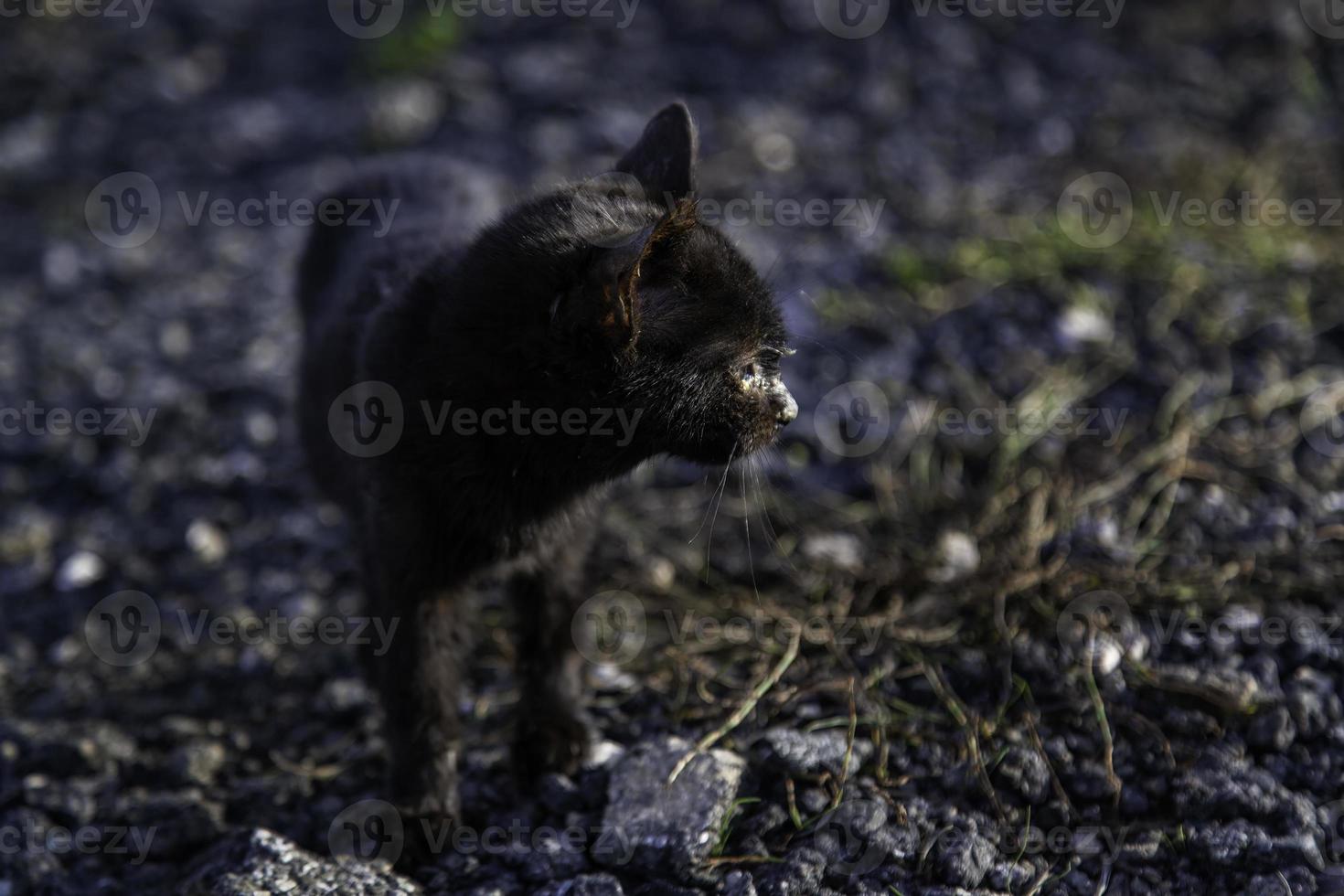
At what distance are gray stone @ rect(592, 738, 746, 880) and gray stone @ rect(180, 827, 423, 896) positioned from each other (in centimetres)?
53

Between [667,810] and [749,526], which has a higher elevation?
[749,526]

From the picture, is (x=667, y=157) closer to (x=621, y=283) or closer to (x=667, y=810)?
(x=621, y=283)

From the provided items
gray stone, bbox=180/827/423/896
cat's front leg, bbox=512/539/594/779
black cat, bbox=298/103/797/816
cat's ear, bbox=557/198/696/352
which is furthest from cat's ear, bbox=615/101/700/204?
gray stone, bbox=180/827/423/896

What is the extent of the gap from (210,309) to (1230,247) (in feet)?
15.7

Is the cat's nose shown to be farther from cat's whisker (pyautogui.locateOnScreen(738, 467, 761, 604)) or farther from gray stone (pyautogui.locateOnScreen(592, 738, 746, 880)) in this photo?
gray stone (pyautogui.locateOnScreen(592, 738, 746, 880))

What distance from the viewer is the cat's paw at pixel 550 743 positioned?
3322 mm

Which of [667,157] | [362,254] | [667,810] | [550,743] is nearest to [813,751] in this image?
[667,810]

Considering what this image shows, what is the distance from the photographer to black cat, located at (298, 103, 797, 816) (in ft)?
9.16

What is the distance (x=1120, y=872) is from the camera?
9.43ft

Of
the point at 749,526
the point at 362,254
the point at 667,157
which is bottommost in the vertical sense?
the point at 749,526

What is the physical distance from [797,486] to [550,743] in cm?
154

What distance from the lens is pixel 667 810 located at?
2.99 m

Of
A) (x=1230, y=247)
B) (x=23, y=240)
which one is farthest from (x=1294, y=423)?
(x=23, y=240)

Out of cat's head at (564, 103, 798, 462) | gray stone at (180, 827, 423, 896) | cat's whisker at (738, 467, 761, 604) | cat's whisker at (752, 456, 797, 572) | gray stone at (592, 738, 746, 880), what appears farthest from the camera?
cat's whisker at (752, 456, 797, 572)
